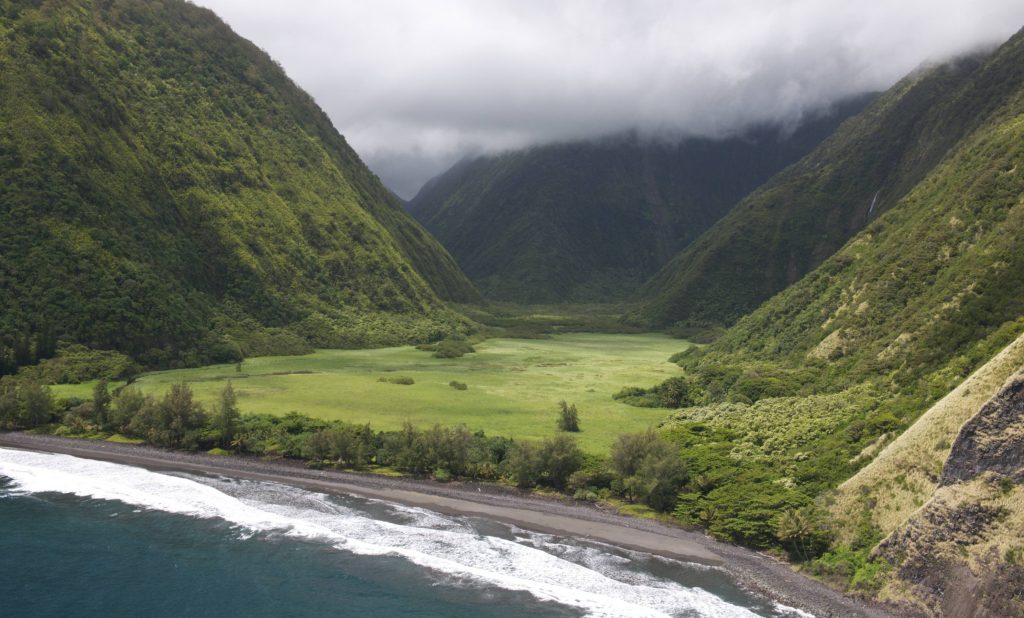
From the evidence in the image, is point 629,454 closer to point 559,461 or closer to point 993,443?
point 559,461

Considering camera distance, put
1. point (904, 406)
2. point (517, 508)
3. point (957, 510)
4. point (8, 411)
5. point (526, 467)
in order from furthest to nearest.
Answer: point (8, 411), point (526, 467), point (517, 508), point (904, 406), point (957, 510)

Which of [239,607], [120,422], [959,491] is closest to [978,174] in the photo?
[959,491]

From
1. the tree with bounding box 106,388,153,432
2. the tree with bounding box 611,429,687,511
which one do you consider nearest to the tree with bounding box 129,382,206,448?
the tree with bounding box 106,388,153,432

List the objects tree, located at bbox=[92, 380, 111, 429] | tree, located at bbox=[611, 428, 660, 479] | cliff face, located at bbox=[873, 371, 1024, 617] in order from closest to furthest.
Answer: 1. cliff face, located at bbox=[873, 371, 1024, 617]
2. tree, located at bbox=[611, 428, 660, 479]
3. tree, located at bbox=[92, 380, 111, 429]

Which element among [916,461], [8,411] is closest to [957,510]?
[916,461]

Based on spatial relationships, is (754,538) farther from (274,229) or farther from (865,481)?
(274,229)

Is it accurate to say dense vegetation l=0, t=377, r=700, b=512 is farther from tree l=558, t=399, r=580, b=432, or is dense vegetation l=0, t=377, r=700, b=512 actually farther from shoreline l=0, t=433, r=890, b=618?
shoreline l=0, t=433, r=890, b=618
